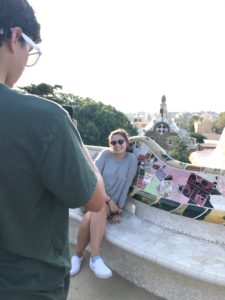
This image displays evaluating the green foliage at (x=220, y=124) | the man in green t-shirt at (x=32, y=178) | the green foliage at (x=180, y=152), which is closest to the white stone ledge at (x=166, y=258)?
the man in green t-shirt at (x=32, y=178)

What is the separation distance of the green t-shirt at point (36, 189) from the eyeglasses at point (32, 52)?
Result: 0.17 m

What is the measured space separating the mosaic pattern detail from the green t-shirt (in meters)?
2.40

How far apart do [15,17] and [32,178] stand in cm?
43

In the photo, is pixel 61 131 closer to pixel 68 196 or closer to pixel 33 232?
pixel 68 196

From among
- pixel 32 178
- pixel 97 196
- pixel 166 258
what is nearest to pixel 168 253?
pixel 166 258

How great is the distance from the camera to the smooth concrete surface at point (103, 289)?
289 cm

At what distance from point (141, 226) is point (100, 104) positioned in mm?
32922

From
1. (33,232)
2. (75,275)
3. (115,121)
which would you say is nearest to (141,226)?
(75,275)

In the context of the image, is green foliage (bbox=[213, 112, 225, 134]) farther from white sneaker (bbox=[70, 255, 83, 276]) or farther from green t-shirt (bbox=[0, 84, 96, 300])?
green t-shirt (bbox=[0, 84, 96, 300])

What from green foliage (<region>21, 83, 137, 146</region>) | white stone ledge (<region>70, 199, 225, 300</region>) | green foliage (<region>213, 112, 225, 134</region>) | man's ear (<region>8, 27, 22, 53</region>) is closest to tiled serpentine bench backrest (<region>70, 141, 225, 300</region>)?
white stone ledge (<region>70, 199, 225, 300</region>)

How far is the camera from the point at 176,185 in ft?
11.5

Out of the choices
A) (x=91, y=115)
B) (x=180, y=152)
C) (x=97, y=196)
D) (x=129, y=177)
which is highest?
(x=97, y=196)

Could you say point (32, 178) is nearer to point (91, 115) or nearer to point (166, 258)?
point (166, 258)

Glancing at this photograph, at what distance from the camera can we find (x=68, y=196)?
96cm
